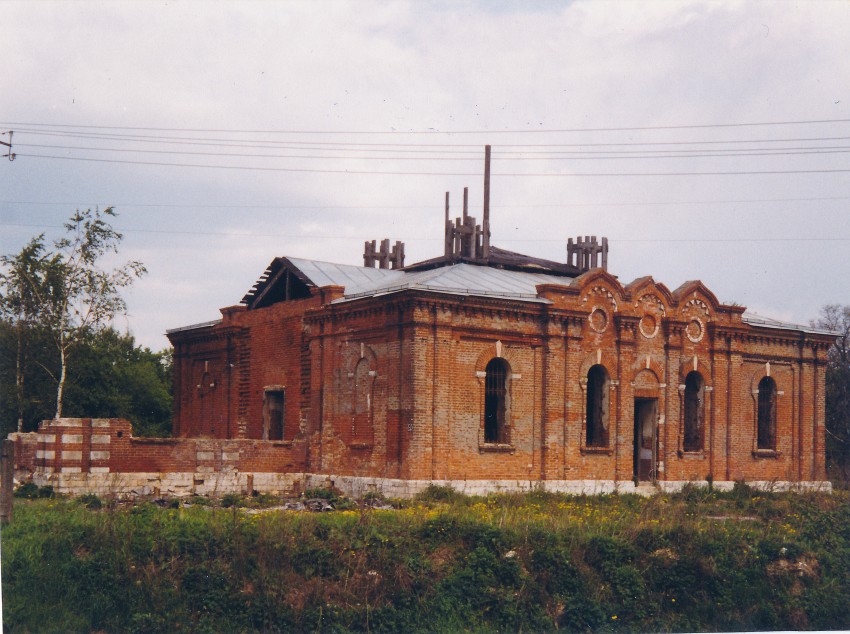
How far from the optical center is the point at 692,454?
92.6ft

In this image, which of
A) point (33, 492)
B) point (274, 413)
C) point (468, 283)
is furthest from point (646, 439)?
point (33, 492)

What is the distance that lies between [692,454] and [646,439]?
152 centimetres

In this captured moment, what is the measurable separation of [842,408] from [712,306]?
1824 cm

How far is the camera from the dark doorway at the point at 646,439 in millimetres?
27594

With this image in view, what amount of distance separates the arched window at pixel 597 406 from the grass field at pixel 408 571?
225 inches

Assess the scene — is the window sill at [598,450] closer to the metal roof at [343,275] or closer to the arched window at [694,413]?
the arched window at [694,413]

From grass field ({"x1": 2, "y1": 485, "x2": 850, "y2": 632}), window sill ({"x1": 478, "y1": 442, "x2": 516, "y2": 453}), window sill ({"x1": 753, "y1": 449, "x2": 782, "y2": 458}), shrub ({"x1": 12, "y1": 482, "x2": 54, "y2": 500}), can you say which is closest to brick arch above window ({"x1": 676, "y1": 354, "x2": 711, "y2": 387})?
window sill ({"x1": 753, "y1": 449, "x2": 782, "y2": 458})

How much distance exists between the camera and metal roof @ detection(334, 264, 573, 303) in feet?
79.2

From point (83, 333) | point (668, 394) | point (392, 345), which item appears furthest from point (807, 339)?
point (83, 333)

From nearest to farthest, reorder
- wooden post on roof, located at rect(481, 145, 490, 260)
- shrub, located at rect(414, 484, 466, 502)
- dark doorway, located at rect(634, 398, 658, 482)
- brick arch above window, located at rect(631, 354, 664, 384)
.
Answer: shrub, located at rect(414, 484, 466, 502), brick arch above window, located at rect(631, 354, 664, 384), dark doorway, located at rect(634, 398, 658, 482), wooden post on roof, located at rect(481, 145, 490, 260)

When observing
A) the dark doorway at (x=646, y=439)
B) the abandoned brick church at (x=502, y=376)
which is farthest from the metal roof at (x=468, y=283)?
the dark doorway at (x=646, y=439)

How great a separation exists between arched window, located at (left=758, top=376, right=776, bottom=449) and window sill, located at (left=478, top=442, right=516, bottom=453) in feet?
33.5

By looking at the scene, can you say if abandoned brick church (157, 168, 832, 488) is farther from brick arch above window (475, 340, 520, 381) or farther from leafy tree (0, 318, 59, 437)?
leafy tree (0, 318, 59, 437)

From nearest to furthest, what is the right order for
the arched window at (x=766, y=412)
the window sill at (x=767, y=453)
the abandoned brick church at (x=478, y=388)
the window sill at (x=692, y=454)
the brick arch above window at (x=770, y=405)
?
the abandoned brick church at (x=478, y=388) < the window sill at (x=692, y=454) < the window sill at (x=767, y=453) < the brick arch above window at (x=770, y=405) < the arched window at (x=766, y=412)
